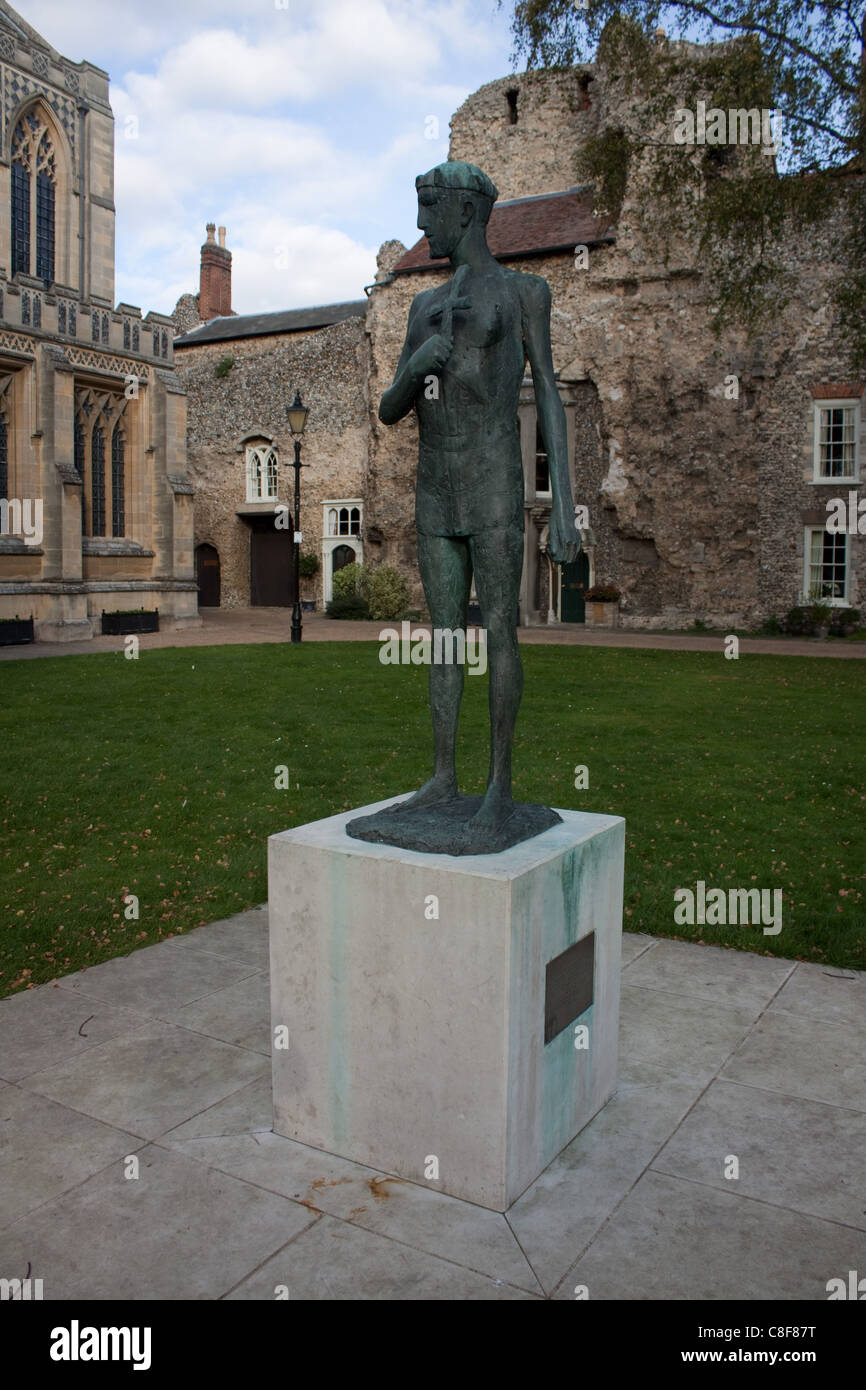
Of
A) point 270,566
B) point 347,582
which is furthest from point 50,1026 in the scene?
point 270,566

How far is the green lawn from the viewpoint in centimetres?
615

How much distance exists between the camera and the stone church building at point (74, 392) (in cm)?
2350

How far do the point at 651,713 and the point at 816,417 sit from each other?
1709 centimetres

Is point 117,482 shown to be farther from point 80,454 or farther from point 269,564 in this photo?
point 269,564

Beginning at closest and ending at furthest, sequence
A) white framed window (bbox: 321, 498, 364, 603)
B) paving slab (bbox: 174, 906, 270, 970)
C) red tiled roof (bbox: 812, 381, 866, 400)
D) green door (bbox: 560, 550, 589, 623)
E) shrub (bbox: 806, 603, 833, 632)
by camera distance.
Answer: paving slab (bbox: 174, 906, 270, 970)
shrub (bbox: 806, 603, 833, 632)
red tiled roof (bbox: 812, 381, 866, 400)
green door (bbox: 560, 550, 589, 623)
white framed window (bbox: 321, 498, 364, 603)

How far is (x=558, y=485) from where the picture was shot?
403 cm

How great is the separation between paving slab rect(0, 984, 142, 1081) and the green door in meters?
26.6

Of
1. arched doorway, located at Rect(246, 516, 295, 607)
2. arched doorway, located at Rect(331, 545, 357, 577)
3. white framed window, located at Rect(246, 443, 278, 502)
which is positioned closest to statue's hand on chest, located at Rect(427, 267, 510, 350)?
arched doorway, located at Rect(331, 545, 357, 577)

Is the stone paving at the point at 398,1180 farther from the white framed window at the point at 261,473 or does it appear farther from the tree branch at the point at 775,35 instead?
the white framed window at the point at 261,473

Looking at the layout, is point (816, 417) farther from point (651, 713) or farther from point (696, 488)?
point (651, 713)

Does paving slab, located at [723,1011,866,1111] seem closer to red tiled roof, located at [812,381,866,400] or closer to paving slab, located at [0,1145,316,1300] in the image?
paving slab, located at [0,1145,316,1300]

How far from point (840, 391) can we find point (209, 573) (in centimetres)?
2337

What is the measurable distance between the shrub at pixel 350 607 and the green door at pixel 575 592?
19.9ft

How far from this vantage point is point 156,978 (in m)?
5.15
